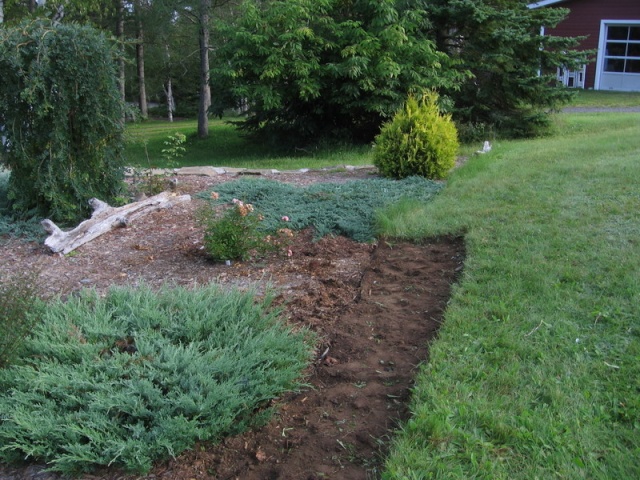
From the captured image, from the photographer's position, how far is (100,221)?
19.1 ft

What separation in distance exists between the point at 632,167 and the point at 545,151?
2041mm

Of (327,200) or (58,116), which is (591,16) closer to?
(327,200)

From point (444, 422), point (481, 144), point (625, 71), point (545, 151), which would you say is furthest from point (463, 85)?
point (625, 71)

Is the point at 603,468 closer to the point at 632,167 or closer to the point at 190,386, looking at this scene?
the point at 190,386

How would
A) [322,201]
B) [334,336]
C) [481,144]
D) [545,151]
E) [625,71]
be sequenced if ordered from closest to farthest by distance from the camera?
[334,336]
[322,201]
[545,151]
[481,144]
[625,71]

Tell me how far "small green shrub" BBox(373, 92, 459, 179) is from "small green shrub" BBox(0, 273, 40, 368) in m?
5.53

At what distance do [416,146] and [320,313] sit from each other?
4.51 meters

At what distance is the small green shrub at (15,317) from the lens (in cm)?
299

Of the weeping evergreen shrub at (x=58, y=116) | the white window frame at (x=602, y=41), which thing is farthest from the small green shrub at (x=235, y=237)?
the white window frame at (x=602, y=41)

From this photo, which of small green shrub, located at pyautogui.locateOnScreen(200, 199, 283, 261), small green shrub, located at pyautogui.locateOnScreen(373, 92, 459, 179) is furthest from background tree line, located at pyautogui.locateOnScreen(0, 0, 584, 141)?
small green shrub, located at pyautogui.locateOnScreen(200, 199, 283, 261)

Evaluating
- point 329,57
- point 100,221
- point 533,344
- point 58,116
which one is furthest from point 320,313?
point 329,57

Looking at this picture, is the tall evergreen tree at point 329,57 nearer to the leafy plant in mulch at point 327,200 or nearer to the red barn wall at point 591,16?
the leafy plant in mulch at point 327,200

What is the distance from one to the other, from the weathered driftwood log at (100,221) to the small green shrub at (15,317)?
6.54 ft

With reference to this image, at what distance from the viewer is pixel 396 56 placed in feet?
36.0
